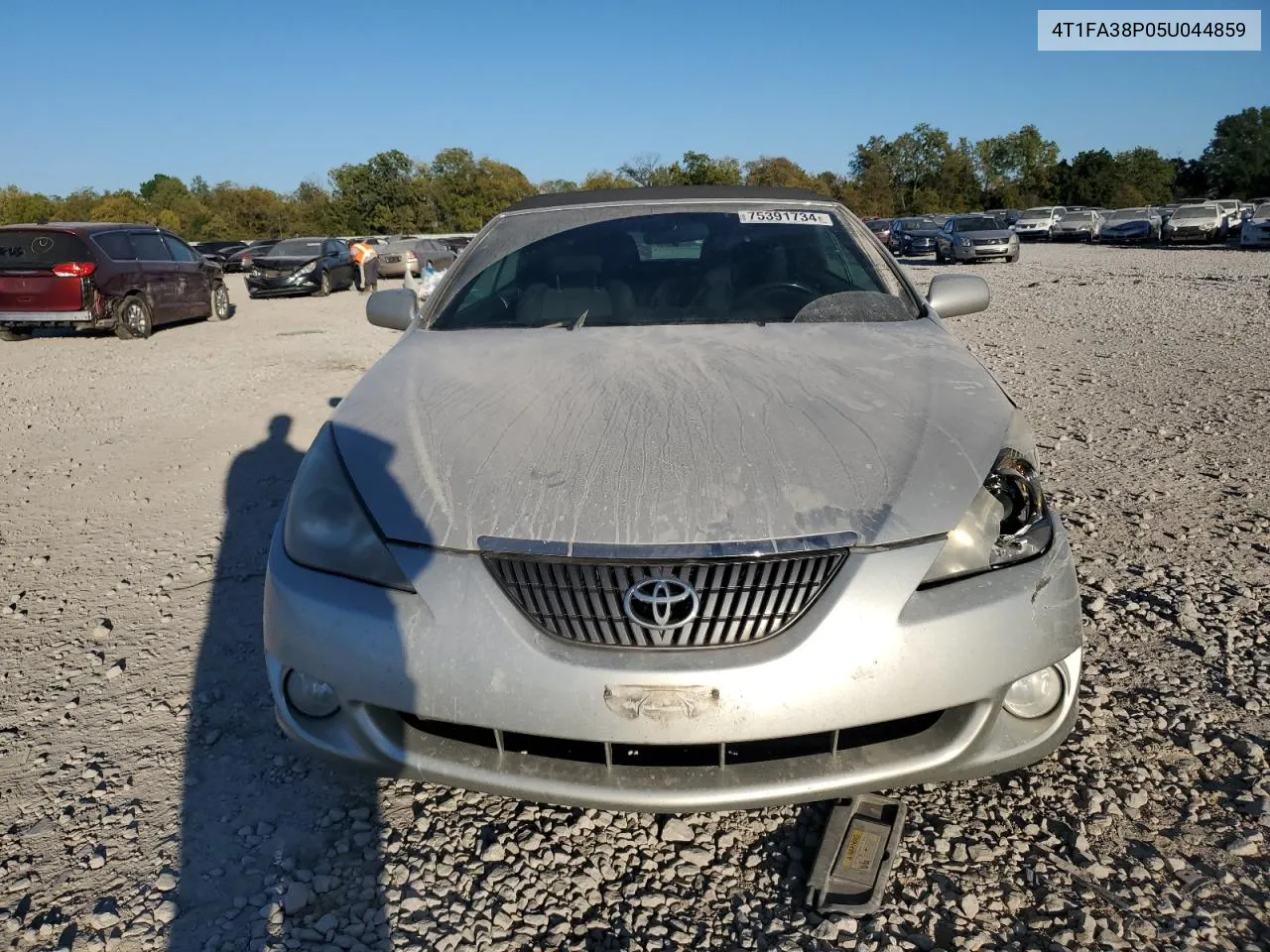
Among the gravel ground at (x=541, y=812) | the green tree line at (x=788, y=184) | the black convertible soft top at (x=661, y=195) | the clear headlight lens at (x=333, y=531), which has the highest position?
the green tree line at (x=788, y=184)

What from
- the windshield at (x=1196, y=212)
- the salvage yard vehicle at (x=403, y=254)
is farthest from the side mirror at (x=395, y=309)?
the windshield at (x=1196, y=212)

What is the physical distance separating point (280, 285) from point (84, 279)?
28.0ft

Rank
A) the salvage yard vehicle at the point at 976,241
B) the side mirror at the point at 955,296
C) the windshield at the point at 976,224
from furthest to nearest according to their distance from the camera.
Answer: the windshield at the point at 976,224, the salvage yard vehicle at the point at 976,241, the side mirror at the point at 955,296

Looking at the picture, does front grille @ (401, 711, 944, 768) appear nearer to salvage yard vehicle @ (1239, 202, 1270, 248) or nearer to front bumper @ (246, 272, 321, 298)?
front bumper @ (246, 272, 321, 298)

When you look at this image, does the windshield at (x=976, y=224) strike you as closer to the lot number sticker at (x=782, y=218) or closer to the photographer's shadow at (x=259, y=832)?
the lot number sticker at (x=782, y=218)

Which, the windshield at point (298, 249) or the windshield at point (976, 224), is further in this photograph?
the windshield at point (976, 224)

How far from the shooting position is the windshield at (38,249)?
11.5 meters

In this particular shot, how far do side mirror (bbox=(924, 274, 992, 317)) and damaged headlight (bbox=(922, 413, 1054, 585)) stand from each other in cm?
132

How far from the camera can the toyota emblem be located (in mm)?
1780

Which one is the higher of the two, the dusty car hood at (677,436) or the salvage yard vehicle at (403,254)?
the salvage yard vehicle at (403,254)

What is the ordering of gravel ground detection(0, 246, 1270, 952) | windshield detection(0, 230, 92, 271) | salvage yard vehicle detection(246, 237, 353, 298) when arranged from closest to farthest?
1. gravel ground detection(0, 246, 1270, 952)
2. windshield detection(0, 230, 92, 271)
3. salvage yard vehicle detection(246, 237, 353, 298)

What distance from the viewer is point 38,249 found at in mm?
11703

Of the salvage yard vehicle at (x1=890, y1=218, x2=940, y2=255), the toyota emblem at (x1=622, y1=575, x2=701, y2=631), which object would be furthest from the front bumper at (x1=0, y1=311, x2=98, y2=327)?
the salvage yard vehicle at (x1=890, y1=218, x2=940, y2=255)

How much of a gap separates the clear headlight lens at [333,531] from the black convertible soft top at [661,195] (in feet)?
6.55
